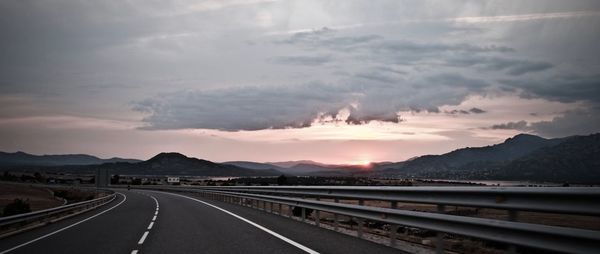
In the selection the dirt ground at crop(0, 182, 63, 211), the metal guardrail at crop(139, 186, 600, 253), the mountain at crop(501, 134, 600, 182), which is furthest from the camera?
the dirt ground at crop(0, 182, 63, 211)

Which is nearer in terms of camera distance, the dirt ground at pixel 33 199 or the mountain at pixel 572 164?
the mountain at pixel 572 164

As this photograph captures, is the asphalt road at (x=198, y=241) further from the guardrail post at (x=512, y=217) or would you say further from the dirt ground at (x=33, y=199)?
the dirt ground at (x=33, y=199)

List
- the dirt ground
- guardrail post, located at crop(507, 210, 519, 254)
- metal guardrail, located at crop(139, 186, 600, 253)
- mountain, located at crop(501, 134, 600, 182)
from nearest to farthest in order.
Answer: metal guardrail, located at crop(139, 186, 600, 253)
guardrail post, located at crop(507, 210, 519, 254)
mountain, located at crop(501, 134, 600, 182)
the dirt ground

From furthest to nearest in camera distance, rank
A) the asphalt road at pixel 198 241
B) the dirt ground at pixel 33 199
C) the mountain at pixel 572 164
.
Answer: the dirt ground at pixel 33 199, the mountain at pixel 572 164, the asphalt road at pixel 198 241

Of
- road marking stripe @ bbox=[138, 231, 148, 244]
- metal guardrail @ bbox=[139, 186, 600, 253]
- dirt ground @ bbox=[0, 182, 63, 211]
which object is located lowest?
dirt ground @ bbox=[0, 182, 63, 211]

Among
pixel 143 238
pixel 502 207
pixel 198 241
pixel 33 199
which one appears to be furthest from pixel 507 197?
pixel 33 199

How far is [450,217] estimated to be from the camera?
8.17 metres

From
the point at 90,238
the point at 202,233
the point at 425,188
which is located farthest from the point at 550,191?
the point at 90,238

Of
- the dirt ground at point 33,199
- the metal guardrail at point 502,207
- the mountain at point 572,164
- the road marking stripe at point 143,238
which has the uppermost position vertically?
the mountain at point 572,164

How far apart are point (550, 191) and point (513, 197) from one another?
2.74ft

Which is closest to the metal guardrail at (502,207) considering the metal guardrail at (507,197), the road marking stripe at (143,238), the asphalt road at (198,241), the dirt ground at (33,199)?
the metal guardrail at (507,197)

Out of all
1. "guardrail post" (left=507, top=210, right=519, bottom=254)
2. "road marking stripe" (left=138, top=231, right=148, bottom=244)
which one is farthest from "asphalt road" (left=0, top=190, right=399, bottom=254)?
"guardrail post" (left=507, top=210, right=519, bottom=254)

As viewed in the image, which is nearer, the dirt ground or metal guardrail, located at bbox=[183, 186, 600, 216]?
metal guardrail, located at bbox=[183, 186, 600, 216]

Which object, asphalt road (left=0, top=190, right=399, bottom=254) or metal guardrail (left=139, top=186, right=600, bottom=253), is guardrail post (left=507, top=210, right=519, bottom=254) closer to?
metal guardrail (left=139, top=186, right=600, bottom=253)
